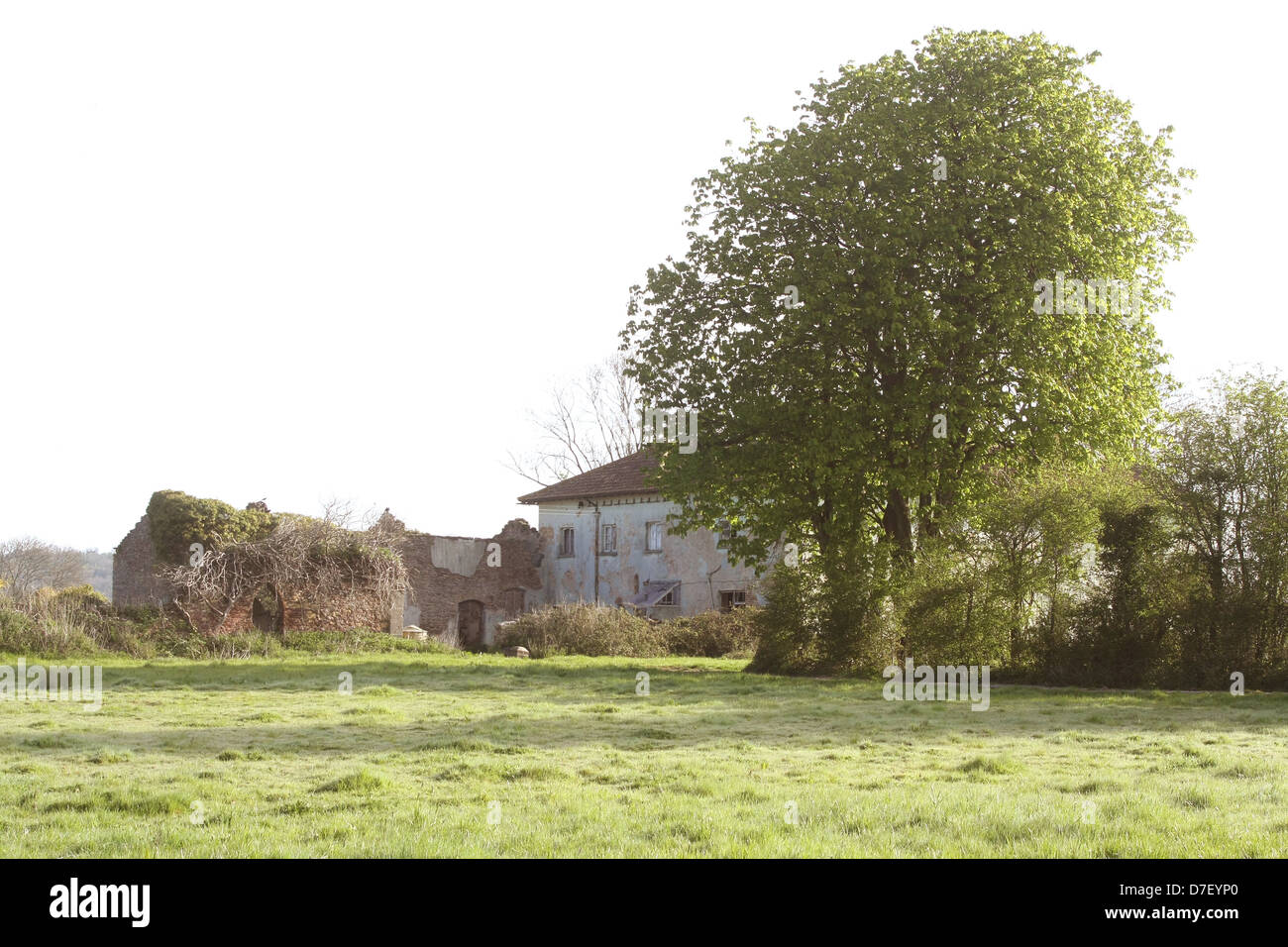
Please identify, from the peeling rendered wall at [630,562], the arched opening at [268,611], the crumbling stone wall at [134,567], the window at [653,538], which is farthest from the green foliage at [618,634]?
the crumbling stone wall at [134,567]

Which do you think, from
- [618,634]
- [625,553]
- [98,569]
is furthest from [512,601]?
[98,569]

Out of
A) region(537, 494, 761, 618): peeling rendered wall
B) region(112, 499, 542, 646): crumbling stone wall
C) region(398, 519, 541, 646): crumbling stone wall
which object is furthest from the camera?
region(398, 519, 541, 646): crumbling stone wall

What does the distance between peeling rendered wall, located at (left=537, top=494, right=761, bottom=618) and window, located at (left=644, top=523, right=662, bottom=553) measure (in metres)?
0.14

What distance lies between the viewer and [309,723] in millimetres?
13289

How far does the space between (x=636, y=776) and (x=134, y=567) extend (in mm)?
33308

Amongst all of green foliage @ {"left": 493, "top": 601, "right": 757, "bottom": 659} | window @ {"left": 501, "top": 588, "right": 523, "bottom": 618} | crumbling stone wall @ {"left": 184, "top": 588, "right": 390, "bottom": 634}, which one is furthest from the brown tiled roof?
crumbling stone wall @ {"left": 184, "top": 588, "right": 390, "bottom": 634}

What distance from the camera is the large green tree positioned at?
71.5ft

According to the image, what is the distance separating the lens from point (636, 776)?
9266 millimetres

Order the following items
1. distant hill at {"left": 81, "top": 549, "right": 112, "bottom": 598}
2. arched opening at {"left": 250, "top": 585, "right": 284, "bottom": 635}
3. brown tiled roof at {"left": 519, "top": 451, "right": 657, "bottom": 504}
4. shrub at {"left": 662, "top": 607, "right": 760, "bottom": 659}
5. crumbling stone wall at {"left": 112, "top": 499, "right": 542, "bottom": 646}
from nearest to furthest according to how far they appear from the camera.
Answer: arched opening at {"left": 250, "top": 585, "right": 284, "bottom": 635}
crumbling stone wall at {"left": 112, "top": 499, "right": 542, "bottom": 646}
shrub at {"left": 662, "top": 607, "right": 760, "bottom": 659}
brown tiled roof at {"left": 519, "top": 451, "right": 657, "bottom": 504}
distant hill at {"left": 81, "top": 549, "right": 112, "bottom": 598}

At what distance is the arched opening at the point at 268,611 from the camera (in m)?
30.2

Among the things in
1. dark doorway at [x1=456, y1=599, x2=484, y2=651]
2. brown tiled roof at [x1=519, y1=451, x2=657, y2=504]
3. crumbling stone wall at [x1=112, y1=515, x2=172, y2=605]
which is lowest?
dark doorway at [x1=456, y1=599, x2=484, y2=651]

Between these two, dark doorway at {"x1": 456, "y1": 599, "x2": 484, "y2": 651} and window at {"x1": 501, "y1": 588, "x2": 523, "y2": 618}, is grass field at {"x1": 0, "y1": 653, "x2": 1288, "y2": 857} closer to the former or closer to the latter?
dark doorway at {"x1": 456, "y1": 599, "x2": 484, "y2": 651}
